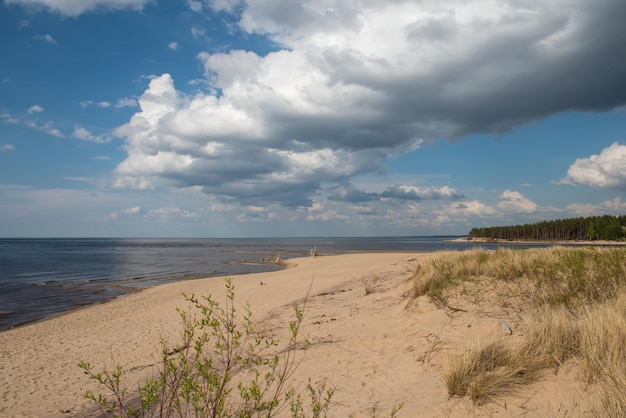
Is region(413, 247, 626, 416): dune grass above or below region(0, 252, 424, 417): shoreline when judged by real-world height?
above

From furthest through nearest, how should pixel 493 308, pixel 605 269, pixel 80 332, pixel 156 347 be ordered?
pixel 80 332 → pixel 156 347 → pixel 605 269 → pixel 493 308

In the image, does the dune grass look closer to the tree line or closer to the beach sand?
the beach sand

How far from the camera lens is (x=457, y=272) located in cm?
1141

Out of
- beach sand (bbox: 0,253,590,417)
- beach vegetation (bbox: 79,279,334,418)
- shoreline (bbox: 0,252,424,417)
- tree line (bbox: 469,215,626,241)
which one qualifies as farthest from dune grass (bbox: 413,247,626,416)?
tree line (bbox: 469,215,626,241)

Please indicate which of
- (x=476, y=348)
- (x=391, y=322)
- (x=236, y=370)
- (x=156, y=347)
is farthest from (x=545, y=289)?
(x=156, y=347)

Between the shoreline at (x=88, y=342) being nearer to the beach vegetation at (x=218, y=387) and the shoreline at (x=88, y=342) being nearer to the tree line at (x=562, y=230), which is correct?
the beach vegetation at (x=218, y=387)

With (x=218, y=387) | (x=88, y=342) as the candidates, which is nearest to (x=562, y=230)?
(x=88, y=342)

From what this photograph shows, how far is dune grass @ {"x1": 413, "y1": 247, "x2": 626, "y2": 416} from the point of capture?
15.4ft

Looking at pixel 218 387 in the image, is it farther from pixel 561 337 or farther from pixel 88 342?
pixel 88 342

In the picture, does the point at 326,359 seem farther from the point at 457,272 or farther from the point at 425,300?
the point at 457,272

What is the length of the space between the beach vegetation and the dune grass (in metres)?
2.17

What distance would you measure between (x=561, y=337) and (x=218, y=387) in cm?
483

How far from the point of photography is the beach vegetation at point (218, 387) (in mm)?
3214

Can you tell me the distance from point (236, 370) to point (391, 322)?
3.99 metres
